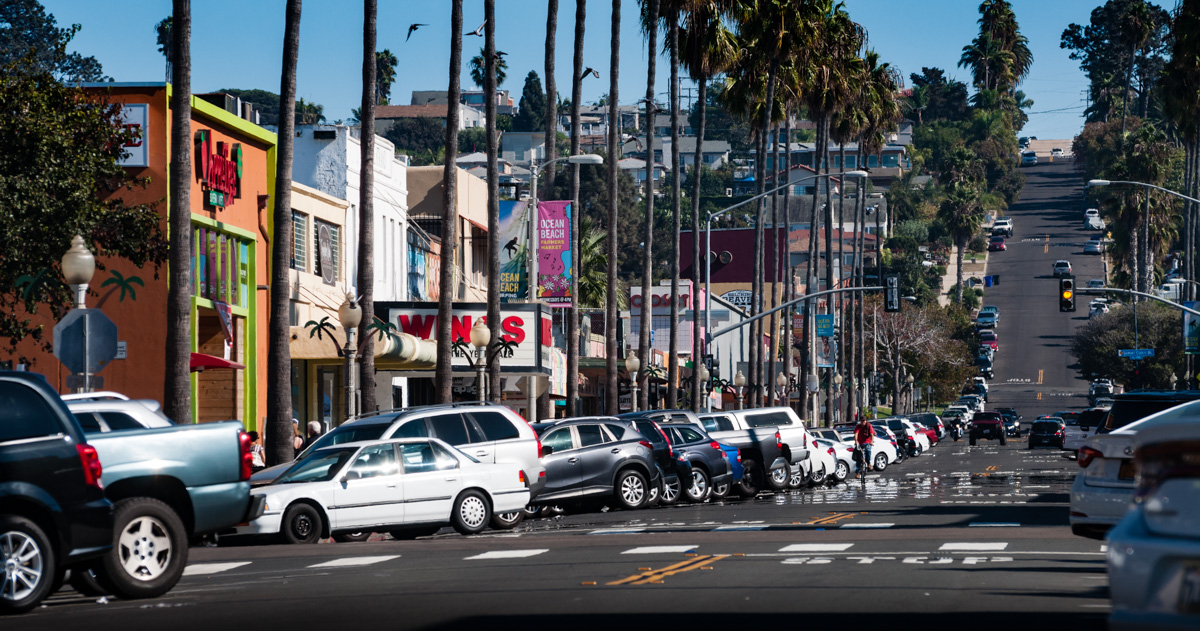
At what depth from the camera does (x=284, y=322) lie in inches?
1088

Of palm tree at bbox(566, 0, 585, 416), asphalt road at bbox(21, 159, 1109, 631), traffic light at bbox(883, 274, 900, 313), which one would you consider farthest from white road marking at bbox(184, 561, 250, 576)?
traffic light at bbox(883, 274, 900, 313)

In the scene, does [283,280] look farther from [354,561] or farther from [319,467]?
[354,561]

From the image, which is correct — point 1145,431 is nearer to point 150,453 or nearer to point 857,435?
point 150,453

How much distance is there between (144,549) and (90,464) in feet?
4.43

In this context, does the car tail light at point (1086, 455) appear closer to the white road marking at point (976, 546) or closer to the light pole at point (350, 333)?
the white road marking at point (976, 546)

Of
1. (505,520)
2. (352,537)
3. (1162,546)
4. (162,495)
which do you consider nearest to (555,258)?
(505,520)

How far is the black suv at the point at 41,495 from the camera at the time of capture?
12195 mm

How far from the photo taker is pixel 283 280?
90.8ft

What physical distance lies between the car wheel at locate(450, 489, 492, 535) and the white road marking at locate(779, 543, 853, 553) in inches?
218

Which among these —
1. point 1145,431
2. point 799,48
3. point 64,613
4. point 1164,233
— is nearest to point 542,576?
point 64,613

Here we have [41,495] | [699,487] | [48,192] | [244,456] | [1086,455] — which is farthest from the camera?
[699,487]

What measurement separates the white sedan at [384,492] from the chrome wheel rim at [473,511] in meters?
0.01

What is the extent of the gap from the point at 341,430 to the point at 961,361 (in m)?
107

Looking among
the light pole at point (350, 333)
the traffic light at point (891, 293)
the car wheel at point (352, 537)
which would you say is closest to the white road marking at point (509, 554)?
the car wheel at point (352, 537)
